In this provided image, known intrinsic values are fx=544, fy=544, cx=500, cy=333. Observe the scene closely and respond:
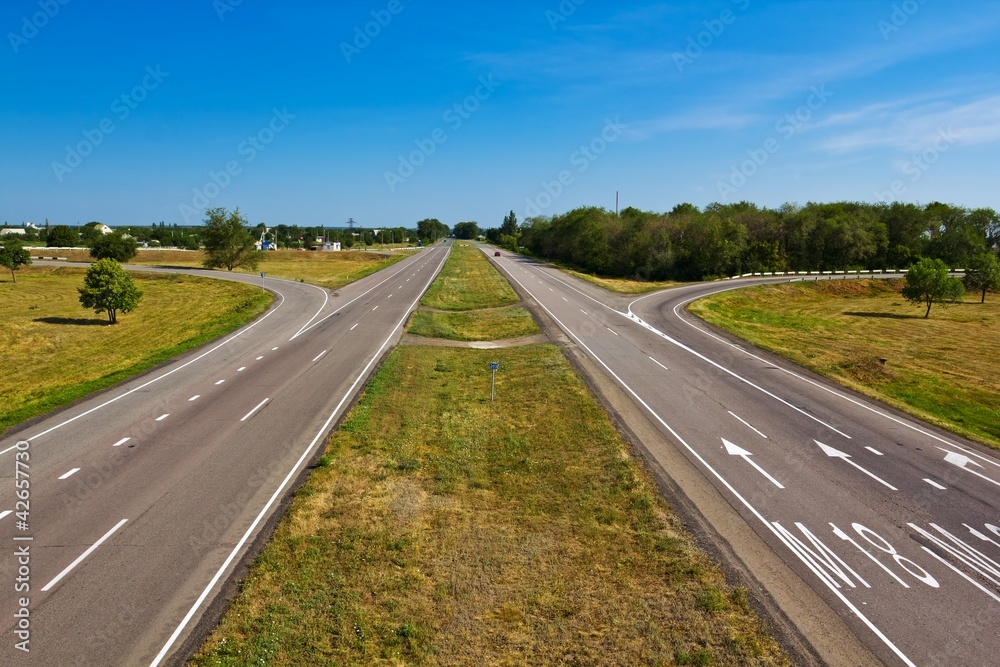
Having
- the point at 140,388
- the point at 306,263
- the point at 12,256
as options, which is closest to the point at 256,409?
the point at 140,388

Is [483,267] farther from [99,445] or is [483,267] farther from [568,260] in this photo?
[99,445]

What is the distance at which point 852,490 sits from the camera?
14594 millimetres

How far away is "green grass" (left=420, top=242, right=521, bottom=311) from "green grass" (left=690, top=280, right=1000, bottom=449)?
1817cm

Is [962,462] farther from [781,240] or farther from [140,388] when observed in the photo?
[781,240]

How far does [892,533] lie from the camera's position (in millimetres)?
12500

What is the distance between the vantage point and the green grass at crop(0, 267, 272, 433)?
24141 mm

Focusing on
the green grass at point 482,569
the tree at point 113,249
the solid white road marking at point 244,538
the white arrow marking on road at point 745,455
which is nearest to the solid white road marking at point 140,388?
the solid white road marking at point 244,538

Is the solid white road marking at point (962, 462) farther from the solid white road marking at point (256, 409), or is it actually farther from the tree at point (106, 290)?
the tree at point (106, 290)

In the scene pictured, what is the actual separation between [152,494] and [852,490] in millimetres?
18157

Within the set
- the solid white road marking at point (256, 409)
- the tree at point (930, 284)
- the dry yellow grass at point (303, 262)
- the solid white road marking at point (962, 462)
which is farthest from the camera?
the dry yellow grass at point (303, 262)

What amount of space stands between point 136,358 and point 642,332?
100 feet

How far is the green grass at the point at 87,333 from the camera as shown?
2414 cm

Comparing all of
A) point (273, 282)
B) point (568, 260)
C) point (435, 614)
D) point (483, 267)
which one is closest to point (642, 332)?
point (435, 614)

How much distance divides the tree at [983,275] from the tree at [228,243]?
9315cm
